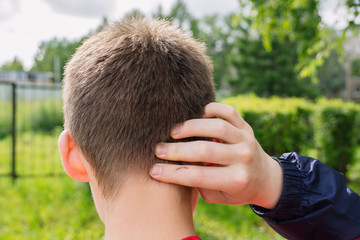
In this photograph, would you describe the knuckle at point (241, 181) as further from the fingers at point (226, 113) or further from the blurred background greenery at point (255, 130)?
the blurred background greenery at point (255, 130)

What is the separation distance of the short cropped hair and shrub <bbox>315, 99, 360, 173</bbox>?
22.9 feet

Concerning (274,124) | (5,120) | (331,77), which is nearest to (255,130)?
(274,124)

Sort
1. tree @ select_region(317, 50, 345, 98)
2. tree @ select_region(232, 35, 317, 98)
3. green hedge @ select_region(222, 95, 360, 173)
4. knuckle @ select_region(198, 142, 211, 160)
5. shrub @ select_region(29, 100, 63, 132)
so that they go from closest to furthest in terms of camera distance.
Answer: knuckle @ select_region(198, 142, 211, 160) → green hedge @ select_region(222, 95, 360, 173) → shrub @ select_region(29, 100, 63, 132) → tree @ select_region(232, 35, 317, 98) → tree @ select_region(317, 50, 345, 98)

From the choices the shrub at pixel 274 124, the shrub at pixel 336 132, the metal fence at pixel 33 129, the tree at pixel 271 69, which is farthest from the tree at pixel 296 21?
the tree at pixel 271 69

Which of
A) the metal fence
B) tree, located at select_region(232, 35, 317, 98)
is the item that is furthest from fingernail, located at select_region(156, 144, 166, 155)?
tree, located at select_region(232, 35, 317, 98)

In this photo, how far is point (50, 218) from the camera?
4551 mm

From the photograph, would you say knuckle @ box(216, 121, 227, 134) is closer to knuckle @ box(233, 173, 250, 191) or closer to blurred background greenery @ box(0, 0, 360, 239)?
knuckle @ box(233, 173, 250, 191)

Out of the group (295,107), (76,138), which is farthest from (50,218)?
(295,107)

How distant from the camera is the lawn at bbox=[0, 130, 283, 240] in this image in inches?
164

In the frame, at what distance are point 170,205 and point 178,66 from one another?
1.65 feet

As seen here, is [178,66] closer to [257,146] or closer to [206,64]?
[206,64]

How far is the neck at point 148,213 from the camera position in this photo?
1.05 m

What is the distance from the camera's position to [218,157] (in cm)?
99

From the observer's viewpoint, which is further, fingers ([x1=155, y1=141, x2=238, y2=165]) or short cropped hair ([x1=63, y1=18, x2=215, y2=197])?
short cropped hair ([x1=63, y1=18, x2=215, y2=197])
